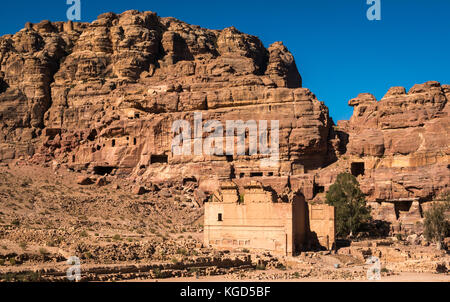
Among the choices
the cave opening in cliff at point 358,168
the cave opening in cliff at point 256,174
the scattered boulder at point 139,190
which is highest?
the cave opening in cliff at point 358,168

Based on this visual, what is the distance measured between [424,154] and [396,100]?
323 inches

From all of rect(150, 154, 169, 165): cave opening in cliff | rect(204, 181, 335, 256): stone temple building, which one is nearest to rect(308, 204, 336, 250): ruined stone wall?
rect(204, 181, 335, 256): stone temple building

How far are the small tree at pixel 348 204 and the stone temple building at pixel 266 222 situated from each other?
945cm

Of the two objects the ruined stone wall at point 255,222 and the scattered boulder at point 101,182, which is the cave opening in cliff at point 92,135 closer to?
the scattered boulder at point 101,182

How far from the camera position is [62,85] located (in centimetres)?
8300

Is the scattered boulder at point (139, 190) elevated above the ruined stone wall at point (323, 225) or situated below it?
above

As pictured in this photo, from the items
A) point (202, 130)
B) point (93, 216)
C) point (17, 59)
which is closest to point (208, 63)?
point (202, 130)

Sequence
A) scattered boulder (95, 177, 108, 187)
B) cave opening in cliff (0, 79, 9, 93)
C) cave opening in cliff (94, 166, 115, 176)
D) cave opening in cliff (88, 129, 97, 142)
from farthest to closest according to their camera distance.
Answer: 1. cave opening in cliff (0, 79, 9, 93)
2. cave opening in cliff (88, 129, 97, 142)
3. cave opening in cliff (94, 166, 115, 176)
4. scattered boulder (95, 177, 108, 187)

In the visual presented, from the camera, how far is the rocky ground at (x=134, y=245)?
30.1 meters

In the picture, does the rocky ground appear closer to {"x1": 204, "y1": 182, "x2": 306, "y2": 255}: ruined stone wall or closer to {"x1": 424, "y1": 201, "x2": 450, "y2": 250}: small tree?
{"x1": 424, "y1": 201, "x2": 450, "y2": 250}: small tree

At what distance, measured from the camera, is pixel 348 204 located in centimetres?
5194

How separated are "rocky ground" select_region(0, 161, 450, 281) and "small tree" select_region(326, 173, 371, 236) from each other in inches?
153

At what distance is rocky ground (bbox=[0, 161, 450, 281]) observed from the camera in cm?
3012

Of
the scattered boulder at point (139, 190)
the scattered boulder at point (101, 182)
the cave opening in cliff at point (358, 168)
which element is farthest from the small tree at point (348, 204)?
the scattered boulder at point (101, 182)
